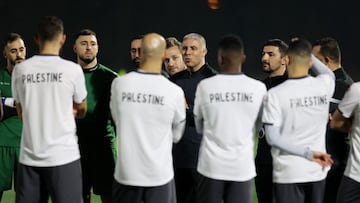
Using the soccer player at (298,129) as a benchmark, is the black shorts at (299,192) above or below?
below

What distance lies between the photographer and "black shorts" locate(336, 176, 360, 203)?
4.52m

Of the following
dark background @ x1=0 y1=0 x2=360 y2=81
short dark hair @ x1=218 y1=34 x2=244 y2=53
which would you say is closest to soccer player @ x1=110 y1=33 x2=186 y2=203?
short dark hair @ x1=218 y1=34 x2=244 y2=53

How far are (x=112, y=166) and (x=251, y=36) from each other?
660cm

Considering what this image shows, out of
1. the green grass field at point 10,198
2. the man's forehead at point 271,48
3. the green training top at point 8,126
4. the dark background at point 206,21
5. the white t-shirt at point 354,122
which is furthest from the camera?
the dark background at point 206,21

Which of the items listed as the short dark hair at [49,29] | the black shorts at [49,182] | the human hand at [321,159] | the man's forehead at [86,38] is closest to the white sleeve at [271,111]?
the human hand at [321,159]

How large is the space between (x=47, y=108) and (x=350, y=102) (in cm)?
199

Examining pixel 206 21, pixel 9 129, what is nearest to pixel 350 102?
pixel 9 129

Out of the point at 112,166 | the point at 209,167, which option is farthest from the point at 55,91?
the point at 112,166

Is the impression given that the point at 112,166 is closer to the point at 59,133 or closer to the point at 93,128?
the point at 93,128

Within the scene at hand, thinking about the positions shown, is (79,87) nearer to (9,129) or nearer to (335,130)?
(9,129)

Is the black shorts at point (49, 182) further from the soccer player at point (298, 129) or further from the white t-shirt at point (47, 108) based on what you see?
the soccer player at point (298, 129)

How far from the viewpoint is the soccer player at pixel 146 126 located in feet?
13.2

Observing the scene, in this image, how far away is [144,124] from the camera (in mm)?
4043

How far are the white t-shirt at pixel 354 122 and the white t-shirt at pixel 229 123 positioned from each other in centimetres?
70
